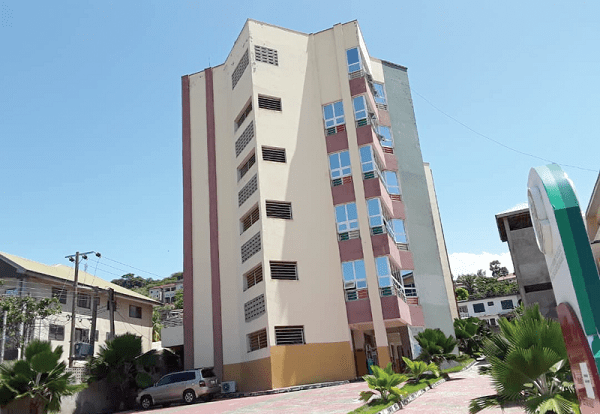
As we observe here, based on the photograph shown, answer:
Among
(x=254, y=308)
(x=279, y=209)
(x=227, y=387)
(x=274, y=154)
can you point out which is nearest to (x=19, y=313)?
(x=227, y=387)

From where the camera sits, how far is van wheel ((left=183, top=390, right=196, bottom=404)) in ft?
82.4

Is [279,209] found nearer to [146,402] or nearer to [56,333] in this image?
[146,402]

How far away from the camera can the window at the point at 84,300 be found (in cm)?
3850

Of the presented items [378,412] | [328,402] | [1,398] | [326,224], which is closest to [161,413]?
[1,398]

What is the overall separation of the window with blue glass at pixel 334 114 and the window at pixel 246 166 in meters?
5.10

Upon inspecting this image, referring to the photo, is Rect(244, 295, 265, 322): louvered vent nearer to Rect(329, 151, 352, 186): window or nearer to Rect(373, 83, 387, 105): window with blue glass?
Rect(329, 151, 352, 186): window

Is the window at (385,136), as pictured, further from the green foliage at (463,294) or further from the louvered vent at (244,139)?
the green foliage at (463,294)

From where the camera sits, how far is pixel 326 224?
3066 centimetres

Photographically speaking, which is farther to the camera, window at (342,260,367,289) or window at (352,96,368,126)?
window at (352,96,368,126)

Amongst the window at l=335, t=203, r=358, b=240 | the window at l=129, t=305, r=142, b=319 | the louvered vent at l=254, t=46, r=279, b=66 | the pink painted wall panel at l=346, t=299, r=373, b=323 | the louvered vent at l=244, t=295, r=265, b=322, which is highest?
the louvered vent at l=254, t=46, r=279, b=66

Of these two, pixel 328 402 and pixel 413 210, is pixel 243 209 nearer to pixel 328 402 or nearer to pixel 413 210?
pixel 413 210

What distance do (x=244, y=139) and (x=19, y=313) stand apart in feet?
53.5

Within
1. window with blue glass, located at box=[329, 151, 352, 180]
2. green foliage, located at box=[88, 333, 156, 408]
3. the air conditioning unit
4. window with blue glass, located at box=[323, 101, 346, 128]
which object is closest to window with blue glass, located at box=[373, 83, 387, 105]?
window with blue glass, located at box=[323, 101, 346, 128]

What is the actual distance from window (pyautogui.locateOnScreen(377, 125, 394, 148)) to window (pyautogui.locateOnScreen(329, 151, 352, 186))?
524 cm
